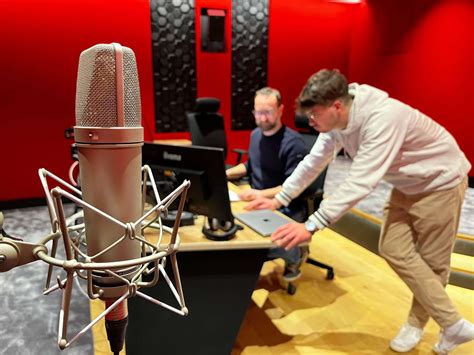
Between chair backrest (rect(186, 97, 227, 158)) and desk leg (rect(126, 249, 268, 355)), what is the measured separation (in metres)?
2.88

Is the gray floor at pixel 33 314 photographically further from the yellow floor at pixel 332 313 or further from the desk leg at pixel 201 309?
the desk leg at pixel 201 309

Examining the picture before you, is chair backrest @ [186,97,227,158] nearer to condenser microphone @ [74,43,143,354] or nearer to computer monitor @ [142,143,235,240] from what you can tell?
computer monitor @ [142,143,235,240]

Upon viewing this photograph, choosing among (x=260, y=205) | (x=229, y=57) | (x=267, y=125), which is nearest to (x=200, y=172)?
(x=260, y=205)

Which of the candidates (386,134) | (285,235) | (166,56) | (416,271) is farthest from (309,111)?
(166,56)

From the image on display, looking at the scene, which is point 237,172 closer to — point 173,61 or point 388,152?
point 388,152

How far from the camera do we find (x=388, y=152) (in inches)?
69.4

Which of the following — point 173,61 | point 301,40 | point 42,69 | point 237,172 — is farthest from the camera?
point 301,40

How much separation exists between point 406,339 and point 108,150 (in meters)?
2.15

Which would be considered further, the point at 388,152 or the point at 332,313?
the point at 332,313

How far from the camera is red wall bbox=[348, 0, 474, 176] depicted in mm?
5289

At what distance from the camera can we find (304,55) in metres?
6.05

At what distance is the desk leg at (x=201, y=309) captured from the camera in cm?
178

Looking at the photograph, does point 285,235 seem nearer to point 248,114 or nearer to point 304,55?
point 248,114

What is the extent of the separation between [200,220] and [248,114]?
4057mm
